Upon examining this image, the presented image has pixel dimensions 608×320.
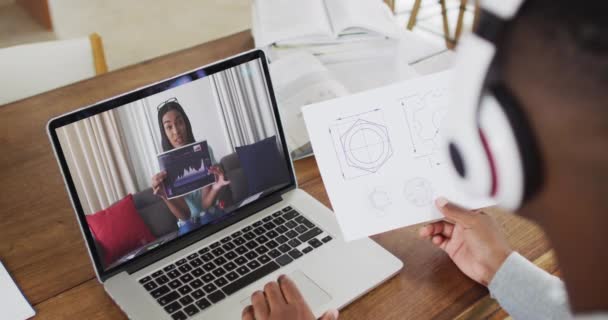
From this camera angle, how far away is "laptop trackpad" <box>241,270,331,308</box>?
2.81ft

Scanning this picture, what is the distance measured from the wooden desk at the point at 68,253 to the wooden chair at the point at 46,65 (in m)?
0.22

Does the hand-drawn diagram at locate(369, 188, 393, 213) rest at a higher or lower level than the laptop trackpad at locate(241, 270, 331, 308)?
higher

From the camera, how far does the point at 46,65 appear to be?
148 cm

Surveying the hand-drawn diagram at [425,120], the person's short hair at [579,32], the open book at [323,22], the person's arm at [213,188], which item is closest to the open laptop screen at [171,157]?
the person's arm at [213,188]

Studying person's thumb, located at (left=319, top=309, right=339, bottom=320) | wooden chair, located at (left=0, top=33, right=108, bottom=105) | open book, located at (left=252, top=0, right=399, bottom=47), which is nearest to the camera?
person's thumb, located at (left=319, top=309, right=339, bottom=320)

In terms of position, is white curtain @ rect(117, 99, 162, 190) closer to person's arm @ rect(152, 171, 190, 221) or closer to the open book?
person's arm @ rect(152, 171, 190, 221)

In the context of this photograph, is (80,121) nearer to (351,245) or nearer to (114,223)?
(114,223)

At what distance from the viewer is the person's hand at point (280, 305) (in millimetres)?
804

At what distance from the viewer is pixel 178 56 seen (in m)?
1.46

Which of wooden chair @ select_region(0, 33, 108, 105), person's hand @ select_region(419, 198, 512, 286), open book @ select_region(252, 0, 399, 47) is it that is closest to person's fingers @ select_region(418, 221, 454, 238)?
person's hand @ select_region(419, 198, 512, 286)

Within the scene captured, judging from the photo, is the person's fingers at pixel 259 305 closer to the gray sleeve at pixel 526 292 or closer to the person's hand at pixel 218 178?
the person's hand at pixel 218 178

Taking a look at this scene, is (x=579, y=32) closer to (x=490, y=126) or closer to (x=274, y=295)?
(x=490, y=126)

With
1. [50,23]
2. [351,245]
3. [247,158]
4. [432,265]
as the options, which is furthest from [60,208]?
[50,23]

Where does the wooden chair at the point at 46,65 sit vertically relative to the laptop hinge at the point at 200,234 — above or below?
above
